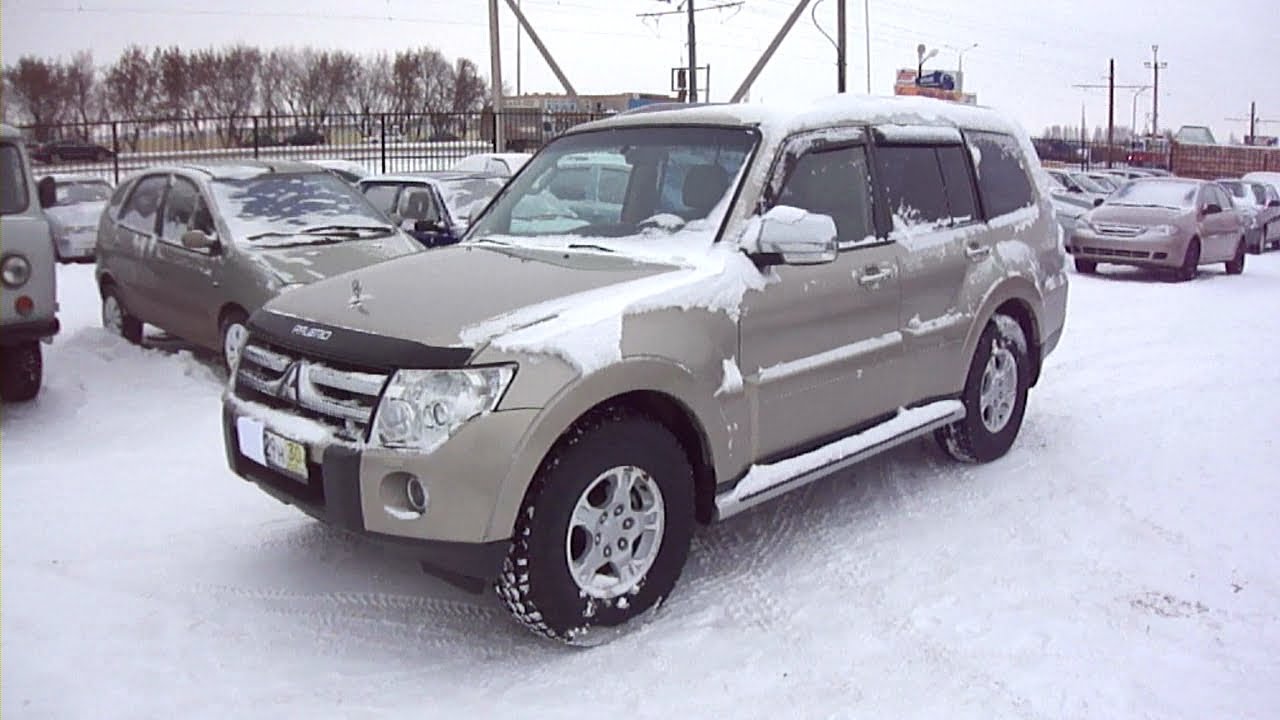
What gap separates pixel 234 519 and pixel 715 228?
2666 millimetres

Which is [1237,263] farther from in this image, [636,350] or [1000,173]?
[636,350]

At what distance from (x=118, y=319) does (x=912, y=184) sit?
23.4ft

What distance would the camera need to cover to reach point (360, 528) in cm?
363

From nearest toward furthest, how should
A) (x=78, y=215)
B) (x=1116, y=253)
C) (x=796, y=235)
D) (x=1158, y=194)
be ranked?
(x=796, y=235) < (x=1116, y=253) < (x=1158, y=194) < (x=78, y=215)

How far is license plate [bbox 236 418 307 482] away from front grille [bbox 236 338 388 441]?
110 mm

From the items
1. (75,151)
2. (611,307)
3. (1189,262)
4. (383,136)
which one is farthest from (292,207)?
(75,151)

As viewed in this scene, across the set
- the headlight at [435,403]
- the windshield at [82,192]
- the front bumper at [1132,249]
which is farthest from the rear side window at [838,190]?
the windshield at [82,192]

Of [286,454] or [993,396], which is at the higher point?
[286,454]

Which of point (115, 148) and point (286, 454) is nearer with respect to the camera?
point (286, 454)

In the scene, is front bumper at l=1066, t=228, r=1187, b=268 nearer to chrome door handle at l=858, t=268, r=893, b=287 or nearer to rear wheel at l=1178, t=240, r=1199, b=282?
rear wheel at l=1178, t=240, r=1199, b=282

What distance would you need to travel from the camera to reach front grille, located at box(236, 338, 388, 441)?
3662mm

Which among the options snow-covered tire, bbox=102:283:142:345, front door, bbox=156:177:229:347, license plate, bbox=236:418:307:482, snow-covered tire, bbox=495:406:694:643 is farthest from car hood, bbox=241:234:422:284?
snow-covered tire, bbox=495:406:694:643

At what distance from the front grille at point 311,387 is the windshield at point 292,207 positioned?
409 cm

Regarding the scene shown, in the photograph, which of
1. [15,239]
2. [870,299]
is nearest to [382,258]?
[15,239]
